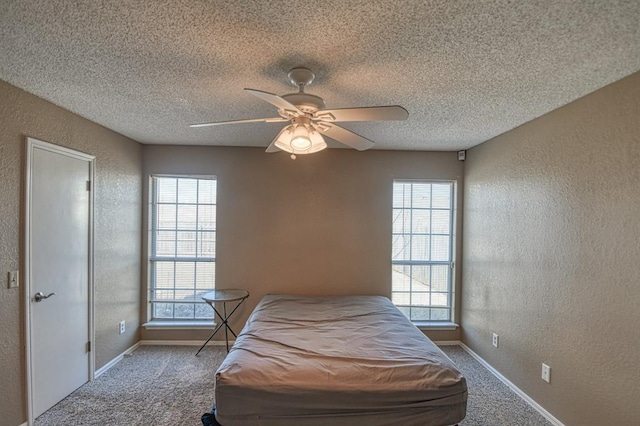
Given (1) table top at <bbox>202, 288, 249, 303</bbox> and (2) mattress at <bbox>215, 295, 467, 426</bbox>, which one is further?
(1) table top at <bbox>202, 288, 249, 303</bbox>

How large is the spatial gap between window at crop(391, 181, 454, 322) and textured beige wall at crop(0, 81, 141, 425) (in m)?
3.16

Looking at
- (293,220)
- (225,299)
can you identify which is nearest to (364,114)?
(293,220)

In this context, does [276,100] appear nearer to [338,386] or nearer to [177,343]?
Answer: [338,386]

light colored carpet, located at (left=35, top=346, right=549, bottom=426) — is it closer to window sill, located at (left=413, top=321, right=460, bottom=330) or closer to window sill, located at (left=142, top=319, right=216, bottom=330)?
window sill, located at (left=142, top=319, right=216, bottom=330)

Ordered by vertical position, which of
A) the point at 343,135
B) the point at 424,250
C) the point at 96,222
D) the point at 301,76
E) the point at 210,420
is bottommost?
the point at 210,420

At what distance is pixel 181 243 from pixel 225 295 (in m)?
0.96

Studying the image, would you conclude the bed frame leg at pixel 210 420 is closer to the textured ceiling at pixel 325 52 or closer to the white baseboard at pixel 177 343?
the white baseboard at pixel 177 343

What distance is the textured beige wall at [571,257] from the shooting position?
181 cm

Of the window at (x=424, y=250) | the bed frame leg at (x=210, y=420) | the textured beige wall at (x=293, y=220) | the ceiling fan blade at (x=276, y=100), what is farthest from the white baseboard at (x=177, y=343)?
the ceiling fan blade at (x=276, y=100)

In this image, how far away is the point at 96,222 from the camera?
2875 mm

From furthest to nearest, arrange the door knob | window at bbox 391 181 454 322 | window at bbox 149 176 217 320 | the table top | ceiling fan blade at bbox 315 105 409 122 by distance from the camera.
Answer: window at bbox 391 181 454 322
window at bbox 149 176 217 320
the table top
the door knob
ceiling fan blade at bbox 315 105 409 122

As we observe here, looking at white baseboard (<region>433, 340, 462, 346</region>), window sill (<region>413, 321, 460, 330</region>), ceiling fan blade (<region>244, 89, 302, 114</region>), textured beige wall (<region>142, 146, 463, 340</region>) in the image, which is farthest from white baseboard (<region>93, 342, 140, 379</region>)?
white baseboard (<region>433, 340, 462, 346</region>)

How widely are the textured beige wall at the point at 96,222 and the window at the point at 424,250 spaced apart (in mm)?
3161

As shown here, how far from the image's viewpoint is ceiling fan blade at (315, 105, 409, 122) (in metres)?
1.55
